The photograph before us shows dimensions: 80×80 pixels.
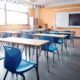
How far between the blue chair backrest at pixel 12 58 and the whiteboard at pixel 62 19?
8.45 metres

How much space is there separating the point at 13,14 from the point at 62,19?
3926 mm

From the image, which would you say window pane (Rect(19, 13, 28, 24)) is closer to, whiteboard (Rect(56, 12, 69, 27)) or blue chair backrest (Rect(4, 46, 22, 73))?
whiteboard (Rect(56, 12, 69, 27))

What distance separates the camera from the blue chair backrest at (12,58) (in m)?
1.54

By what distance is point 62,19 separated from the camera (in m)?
9.68

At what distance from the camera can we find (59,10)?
976 centimetres

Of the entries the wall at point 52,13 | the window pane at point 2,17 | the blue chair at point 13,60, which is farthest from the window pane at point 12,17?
the blue chair at point 13,60

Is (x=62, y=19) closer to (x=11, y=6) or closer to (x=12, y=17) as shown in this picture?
(x=12, y=17)

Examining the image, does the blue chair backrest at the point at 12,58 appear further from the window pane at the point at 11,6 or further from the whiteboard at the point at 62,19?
the whiteboard at the point at 62,19

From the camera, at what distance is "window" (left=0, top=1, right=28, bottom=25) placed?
7.77 metres

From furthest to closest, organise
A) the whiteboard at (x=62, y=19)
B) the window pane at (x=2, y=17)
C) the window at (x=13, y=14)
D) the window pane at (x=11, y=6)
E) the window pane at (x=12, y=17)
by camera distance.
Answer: the whiteboard at (x=62, y=19) → the window pane at (x=12, y=17) → the window pane at (x=11, y=6) → the window at (x=13, y=14) → the window pane at (x=2, y=17)

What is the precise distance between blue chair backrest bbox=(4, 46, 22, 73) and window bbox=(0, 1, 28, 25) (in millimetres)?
6463

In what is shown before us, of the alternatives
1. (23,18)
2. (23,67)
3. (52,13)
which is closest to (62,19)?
(52,13)

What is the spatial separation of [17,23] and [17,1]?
1.60 meters

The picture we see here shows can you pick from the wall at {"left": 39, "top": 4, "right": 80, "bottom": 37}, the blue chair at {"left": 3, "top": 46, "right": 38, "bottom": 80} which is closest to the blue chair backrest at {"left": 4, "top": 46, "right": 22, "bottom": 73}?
→ the blue chair at {"left": 3, "top": 46, "right": 38, "bottom": 80}
